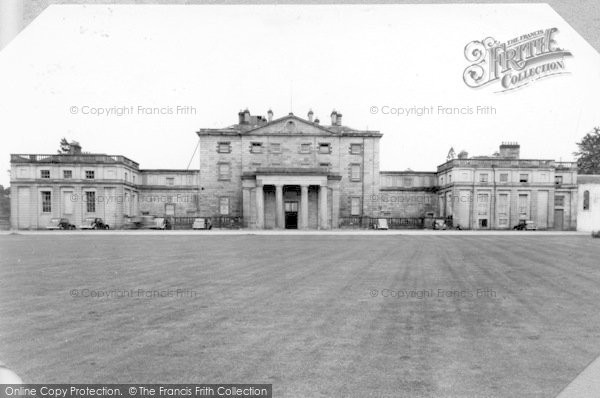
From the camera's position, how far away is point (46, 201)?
36.4 metres

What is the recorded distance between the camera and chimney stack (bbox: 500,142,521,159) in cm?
4256

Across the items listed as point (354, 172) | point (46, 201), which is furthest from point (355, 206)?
point (46, 201)

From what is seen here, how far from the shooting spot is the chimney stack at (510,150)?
42.6 m

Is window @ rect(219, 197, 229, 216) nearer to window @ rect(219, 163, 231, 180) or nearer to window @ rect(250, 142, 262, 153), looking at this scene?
window @ rect(219, 163, 231, 180)

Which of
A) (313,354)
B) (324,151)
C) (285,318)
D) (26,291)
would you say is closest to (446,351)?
(313,354)

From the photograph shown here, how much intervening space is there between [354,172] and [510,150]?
17387mm

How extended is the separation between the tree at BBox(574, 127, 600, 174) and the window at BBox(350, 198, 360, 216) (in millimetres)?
37908

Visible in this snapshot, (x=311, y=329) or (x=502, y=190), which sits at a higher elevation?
(x=502, y=190)

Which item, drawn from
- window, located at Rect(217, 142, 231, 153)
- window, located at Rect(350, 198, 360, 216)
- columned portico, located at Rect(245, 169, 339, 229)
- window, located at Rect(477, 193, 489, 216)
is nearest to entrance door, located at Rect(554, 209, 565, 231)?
window, located at Rect(477, 193, 489, 216)

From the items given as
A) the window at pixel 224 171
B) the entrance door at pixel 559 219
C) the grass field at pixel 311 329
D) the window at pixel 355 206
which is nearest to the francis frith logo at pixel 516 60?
the grass field at pixel 311 329

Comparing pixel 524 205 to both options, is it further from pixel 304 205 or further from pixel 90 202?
pixel 90 202

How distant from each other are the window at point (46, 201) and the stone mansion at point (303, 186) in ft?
0.61

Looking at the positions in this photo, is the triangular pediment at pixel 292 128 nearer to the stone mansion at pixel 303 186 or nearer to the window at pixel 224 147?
the stone mansion at pixel 303 186

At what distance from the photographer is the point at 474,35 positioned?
352 inches
